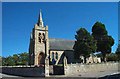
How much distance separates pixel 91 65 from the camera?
48219mm

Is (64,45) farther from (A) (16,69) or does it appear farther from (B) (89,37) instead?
(A) (16,69)

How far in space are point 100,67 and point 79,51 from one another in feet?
25.5

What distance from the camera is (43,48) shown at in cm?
6325

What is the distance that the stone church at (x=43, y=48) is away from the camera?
61.9 m

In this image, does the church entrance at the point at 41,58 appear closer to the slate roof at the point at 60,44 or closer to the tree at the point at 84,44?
the slate roof at the point at 60,44

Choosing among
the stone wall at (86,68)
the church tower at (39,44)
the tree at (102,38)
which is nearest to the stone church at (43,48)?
the church tower at (39,44)

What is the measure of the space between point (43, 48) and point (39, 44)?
1514 mm

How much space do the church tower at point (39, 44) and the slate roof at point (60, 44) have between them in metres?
3.43

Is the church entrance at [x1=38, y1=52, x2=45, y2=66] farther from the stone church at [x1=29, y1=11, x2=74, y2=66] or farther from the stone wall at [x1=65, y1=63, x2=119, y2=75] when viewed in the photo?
the stone wall at [x1=65, y1=63, x2=119, y2=75]

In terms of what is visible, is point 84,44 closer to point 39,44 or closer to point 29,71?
point 39,44

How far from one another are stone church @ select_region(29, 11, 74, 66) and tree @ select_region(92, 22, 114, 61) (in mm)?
11609

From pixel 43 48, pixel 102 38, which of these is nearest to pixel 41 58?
pixel 43 48

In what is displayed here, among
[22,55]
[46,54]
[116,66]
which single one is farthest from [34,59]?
[22,55]

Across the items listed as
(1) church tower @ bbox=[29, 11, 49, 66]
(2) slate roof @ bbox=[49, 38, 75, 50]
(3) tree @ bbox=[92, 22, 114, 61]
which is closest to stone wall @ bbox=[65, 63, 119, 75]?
(3) tree @ bbox=[92, 22, 114, 61]
